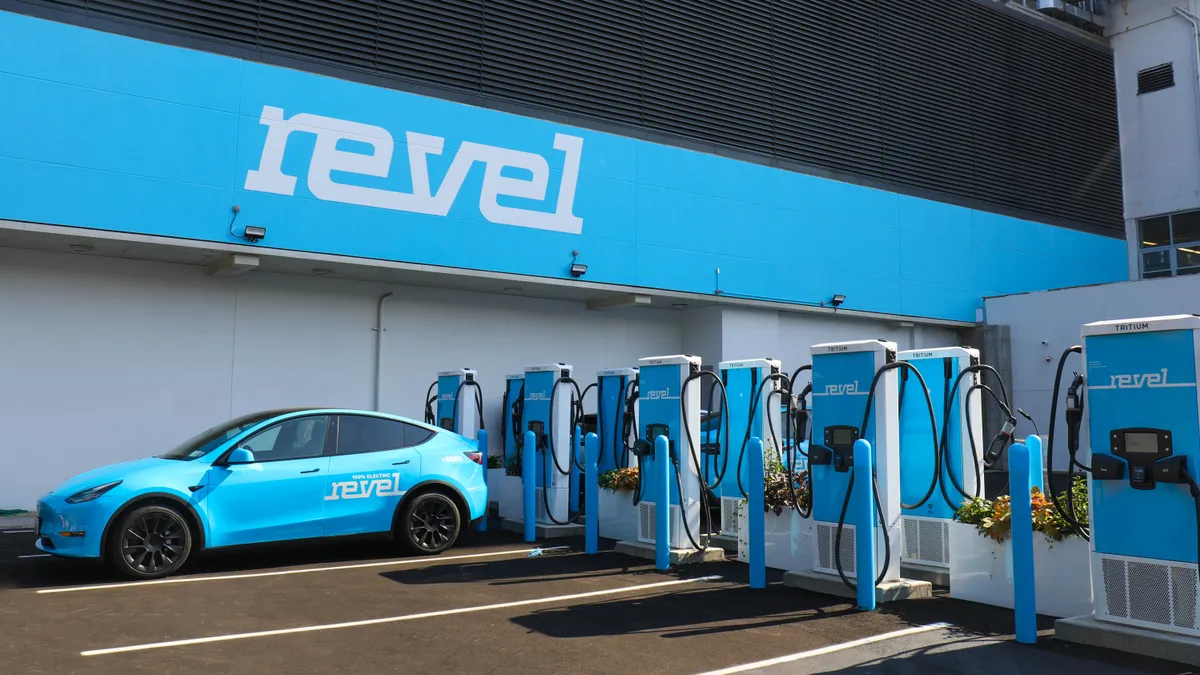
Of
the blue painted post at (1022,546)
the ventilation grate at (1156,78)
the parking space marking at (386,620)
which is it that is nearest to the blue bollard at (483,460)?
the parking space marking at (386,620)

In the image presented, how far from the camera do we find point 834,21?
772 inches

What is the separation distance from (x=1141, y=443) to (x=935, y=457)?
7.98 ft

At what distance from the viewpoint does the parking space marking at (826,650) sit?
210 inches

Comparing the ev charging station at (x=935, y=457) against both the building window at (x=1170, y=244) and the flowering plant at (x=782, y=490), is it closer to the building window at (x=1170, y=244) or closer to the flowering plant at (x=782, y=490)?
the flowering plant at (x=782, y=490)

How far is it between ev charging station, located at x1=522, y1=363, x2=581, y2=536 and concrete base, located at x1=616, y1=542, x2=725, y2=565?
5.19 feet

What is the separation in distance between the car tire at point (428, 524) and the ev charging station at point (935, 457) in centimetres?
441

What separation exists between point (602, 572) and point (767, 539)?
1584 millimetres

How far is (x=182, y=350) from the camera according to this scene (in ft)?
42.5

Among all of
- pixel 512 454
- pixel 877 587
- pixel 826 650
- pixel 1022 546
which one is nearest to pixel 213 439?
pixel 512 454

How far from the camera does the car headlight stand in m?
7.70

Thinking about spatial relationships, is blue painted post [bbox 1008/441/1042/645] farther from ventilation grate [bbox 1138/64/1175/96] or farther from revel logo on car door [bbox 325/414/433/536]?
ventilation grate [bbox 1138/64/1175/96]

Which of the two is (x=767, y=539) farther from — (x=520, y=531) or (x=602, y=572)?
(x=520, y=531)

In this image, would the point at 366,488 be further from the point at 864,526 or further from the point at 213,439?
the point at 864,526

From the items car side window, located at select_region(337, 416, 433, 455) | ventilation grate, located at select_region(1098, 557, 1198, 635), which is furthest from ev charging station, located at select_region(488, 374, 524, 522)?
ventilation grate, located at select_region(1098, 557, 1198, 635)
